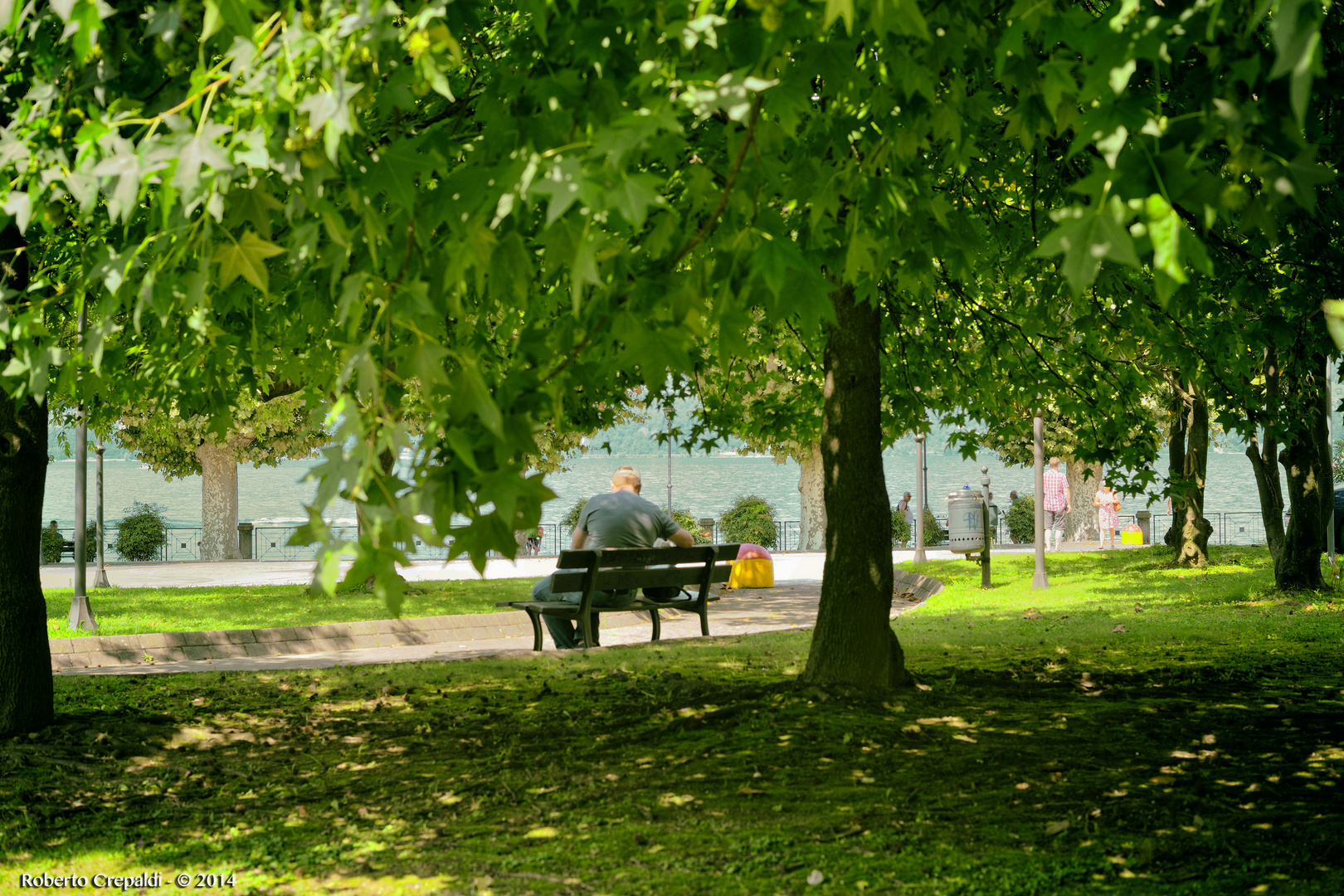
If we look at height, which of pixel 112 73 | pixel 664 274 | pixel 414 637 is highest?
pixel 112 73

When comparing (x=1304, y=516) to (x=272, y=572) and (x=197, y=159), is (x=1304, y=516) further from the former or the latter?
(x=272, y=572)

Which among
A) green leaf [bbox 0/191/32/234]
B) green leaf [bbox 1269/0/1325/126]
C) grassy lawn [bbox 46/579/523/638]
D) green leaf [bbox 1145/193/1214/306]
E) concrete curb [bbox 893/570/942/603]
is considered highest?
green leaf [bbox 0/191/32/234]

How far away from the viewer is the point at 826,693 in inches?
261

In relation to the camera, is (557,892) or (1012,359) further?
(1012,359)

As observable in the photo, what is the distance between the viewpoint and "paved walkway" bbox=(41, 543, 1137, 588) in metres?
22.6

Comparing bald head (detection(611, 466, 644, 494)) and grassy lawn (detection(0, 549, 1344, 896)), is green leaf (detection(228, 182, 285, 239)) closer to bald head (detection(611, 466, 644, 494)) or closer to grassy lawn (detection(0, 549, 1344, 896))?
grassy lawn (detection(0, 549, 1344, 896))

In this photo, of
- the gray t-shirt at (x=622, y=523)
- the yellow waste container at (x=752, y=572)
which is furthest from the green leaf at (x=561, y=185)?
the yellow waste container at (x=752, y=572)

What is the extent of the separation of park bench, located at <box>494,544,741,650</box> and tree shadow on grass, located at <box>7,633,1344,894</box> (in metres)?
2.53

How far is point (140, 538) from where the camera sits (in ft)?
113

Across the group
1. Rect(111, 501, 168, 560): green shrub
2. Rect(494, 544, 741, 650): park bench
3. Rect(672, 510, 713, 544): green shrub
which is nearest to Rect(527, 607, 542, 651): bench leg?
Rect(494, 544, 741, 650): park bench

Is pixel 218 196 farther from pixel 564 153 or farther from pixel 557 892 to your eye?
pixel 557 892

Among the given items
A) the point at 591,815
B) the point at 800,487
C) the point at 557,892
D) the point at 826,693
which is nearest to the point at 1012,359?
A: the point at 826,693

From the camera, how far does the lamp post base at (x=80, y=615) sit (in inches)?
523

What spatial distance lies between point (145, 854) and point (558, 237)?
3292mm
